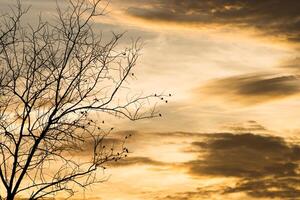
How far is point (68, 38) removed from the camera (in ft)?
64.5

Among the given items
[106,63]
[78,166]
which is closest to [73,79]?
[106,63]

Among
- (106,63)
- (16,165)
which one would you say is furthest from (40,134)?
(106,63)

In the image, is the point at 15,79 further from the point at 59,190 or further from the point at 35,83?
the point at 59,190

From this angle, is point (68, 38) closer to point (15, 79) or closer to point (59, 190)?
point (15, 79)

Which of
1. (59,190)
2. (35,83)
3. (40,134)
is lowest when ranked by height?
(59,190)

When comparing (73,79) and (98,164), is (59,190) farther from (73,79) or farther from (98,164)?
(73,79)

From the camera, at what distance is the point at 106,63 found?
19641mm

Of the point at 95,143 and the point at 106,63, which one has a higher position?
the point at 106,63

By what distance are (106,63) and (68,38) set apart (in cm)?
108

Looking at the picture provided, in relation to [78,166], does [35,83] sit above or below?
above

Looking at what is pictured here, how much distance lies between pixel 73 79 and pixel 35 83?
895mm

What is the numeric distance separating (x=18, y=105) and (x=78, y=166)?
1.98 metres

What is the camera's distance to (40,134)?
19.0 m

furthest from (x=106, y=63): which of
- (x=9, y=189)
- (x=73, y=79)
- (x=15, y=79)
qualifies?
(x=9, y=189)
